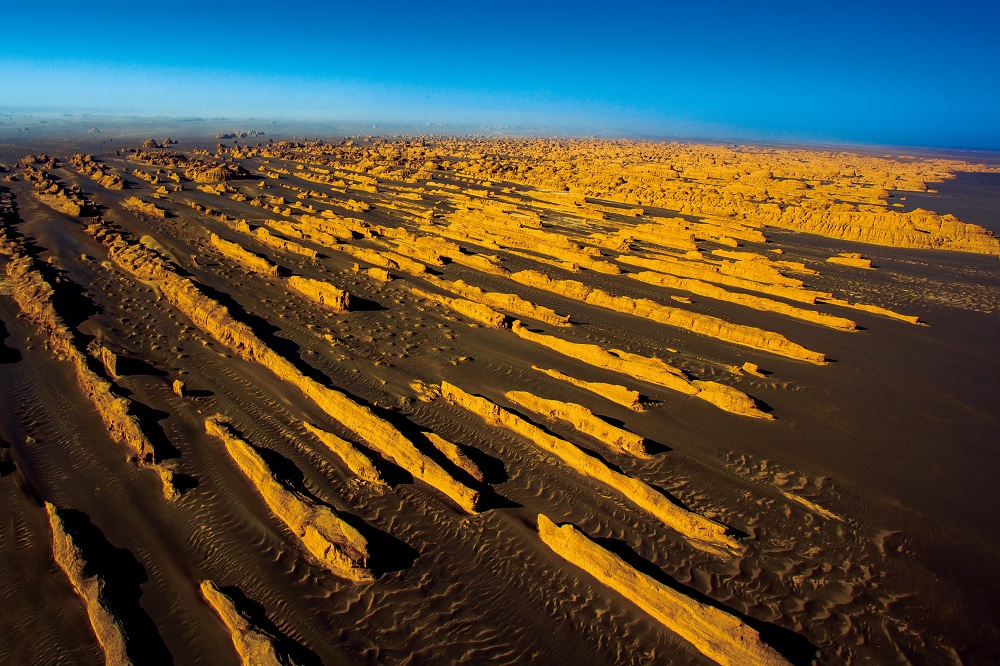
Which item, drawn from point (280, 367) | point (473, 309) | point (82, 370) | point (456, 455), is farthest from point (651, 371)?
point (82, 370)

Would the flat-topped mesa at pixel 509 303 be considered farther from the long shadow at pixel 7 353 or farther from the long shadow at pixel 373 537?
the long shadow at pixel 7 353

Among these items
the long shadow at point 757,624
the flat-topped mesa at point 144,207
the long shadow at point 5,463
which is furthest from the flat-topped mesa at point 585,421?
the flat-topped mesa at point 144,207

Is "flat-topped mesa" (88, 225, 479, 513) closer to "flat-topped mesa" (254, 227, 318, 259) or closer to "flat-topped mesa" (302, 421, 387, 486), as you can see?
"flat-topped mesa" (302, 421, 387, 486)

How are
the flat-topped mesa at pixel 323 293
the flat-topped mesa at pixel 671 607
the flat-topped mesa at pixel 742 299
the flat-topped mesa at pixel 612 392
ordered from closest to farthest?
the flat-topped mesa at pixel 671 607
the flat-topped mesa at pixel 612 392
the flat-topped mesa at pixel 323 293
the flat-topped mesa at pixel 742 299

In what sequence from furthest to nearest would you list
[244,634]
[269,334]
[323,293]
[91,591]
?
[323,293], [269,334], [91,591], [244,634]

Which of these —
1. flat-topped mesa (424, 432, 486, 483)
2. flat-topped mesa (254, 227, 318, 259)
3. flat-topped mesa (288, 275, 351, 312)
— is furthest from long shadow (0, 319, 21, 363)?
flat-topped mesa (424, 432, 486, 483)

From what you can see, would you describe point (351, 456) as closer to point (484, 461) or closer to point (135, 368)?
point (484, 461)
